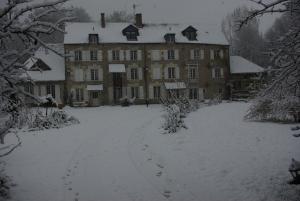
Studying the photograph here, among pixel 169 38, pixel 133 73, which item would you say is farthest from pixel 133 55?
pixel 169 38

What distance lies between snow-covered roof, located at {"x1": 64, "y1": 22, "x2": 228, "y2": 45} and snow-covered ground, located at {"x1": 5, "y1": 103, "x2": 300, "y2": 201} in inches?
1104

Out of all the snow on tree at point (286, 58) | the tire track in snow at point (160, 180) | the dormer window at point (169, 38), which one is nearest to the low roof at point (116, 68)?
the dormer window at point (169, 38)

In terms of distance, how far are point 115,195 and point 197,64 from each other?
3870cm

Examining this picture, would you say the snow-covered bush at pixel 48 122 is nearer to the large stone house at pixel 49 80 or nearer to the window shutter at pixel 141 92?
the large stone house at pixel 49 80

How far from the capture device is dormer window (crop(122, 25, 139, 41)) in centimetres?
4325

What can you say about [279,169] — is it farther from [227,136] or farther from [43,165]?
[43,165]

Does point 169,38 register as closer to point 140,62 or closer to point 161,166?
point 140,62

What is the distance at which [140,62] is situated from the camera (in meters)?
43.2

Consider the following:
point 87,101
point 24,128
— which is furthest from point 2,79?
point 87,101

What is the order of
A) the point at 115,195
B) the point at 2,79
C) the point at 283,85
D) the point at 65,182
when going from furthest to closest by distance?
the point at 65,182 < the point at 115,195 < the point at 283,85 < the point at 2,79

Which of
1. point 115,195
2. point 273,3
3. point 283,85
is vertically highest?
point 273,3

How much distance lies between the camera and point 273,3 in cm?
668

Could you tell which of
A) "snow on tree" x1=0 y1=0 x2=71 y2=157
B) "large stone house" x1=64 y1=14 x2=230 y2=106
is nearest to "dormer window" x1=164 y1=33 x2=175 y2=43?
"large stone house" x1=64 y1=14 x2=230 y2=106

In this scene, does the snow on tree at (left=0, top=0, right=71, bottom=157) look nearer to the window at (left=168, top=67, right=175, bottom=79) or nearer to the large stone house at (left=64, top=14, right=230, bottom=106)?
the large stone house at (left=64, top=14, right=230, bottom=106)
